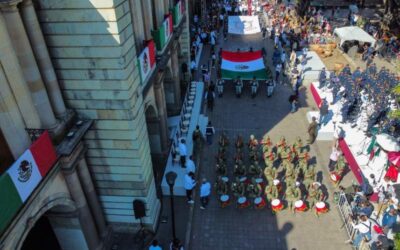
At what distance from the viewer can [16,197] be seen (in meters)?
8.19

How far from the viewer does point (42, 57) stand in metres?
9.77

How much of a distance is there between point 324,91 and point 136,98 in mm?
16197

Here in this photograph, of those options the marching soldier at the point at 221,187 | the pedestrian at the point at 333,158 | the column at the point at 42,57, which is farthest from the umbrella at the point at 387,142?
the column at the point at 42,57

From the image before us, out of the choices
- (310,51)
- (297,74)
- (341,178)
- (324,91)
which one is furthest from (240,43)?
(341,178)

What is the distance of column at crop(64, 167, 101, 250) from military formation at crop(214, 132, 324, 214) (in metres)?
5.57

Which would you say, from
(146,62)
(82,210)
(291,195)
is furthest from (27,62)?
(291,195)

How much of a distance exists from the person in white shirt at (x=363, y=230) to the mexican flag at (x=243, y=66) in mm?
13078

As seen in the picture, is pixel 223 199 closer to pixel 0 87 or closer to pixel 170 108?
pixel 170 108

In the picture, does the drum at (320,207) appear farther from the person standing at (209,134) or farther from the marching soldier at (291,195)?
the person standing at (209,134)

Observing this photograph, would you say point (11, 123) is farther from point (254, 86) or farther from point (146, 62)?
point (254, 86)

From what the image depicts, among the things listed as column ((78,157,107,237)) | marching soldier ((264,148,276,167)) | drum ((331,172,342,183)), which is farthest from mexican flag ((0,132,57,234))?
drum ((331,172,342,183))

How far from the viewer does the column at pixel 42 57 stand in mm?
8945

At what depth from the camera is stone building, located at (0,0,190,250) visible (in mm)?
8758

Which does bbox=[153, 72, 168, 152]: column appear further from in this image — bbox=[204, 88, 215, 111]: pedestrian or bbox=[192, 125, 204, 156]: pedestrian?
bbox=[204, 88, 215, 111]: pedestrian
